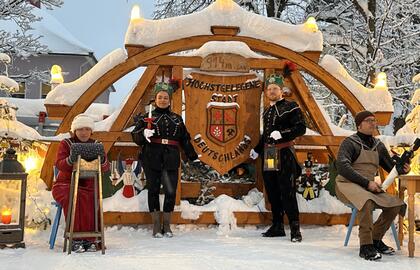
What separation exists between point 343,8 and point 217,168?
10.3m

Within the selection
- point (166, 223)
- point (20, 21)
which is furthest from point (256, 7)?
point (166, 223)

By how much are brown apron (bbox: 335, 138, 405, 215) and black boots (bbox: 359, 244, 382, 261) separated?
35 centimetres

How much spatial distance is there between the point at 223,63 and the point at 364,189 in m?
2.62

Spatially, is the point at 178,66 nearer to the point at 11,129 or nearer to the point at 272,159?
the point at 272,159

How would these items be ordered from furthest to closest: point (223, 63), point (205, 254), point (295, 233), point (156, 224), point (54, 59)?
point (54, 59)
point (223, 63)
point (156, 224)
point (295, 233)
point (205, 254)

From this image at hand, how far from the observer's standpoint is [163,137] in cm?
624

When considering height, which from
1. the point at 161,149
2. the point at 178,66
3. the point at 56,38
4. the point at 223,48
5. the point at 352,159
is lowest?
the point at 352,159

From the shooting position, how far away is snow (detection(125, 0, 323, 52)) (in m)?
6.87

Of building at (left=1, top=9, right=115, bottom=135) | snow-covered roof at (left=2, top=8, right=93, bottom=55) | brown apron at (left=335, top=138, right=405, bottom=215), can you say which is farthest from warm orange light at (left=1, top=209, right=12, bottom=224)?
snow-covered roof at (left=2, top=8, right=93, bottom=55)

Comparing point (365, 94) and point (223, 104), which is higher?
point (365, 94)

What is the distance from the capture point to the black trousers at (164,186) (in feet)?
20.0

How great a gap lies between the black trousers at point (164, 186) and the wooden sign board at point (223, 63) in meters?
1.49

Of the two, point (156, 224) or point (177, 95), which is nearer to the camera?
point (156, 224)

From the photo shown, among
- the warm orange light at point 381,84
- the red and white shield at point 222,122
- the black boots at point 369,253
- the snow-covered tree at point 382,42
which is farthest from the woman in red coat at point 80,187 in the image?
the snow-covered tree at point 382,42
